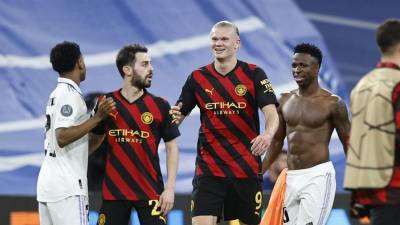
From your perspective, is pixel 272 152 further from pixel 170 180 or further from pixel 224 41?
pixel 170 180

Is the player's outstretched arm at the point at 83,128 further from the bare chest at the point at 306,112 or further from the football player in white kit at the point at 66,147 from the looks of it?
the bare chest at the point at 306,112

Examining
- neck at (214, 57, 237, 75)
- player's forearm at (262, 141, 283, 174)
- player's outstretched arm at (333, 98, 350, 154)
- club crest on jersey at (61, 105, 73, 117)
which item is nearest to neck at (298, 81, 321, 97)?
player's outstretched arm at (333, 98, 350, 154)

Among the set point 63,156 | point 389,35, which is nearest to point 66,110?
point 63,156

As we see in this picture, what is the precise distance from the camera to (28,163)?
523 inches

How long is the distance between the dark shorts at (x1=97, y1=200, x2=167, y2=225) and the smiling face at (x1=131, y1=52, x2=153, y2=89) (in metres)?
0.89

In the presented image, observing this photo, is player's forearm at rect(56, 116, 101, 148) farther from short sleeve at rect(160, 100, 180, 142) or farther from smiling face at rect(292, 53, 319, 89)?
smiling face at rect(292, 53, 319, 89)

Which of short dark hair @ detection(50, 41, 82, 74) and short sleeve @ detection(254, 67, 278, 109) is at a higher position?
short dark hair @ detection(50, 41, 82, 74)

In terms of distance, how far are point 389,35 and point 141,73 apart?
2274mm

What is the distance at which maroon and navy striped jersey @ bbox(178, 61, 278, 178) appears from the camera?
29.6ft

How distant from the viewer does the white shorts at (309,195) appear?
922 centimetres

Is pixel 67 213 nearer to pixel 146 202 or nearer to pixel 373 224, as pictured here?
pixel 146 202

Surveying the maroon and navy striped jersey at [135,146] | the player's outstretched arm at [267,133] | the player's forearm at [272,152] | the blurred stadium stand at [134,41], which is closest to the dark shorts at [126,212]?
the maroon and navy striped jersey at [135,146]

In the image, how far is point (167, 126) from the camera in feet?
27.6

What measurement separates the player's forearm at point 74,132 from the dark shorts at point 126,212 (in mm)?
587
